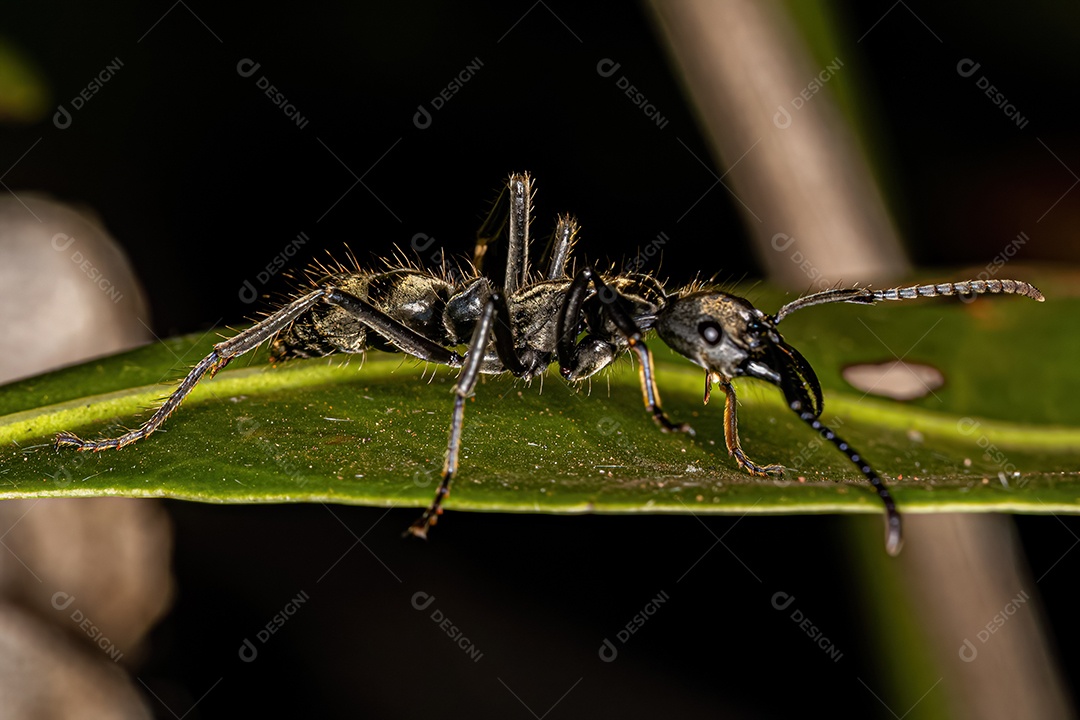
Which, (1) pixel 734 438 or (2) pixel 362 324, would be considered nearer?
(1) pixel 734 438

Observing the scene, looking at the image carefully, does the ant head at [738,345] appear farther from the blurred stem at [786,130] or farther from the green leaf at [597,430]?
the blurred stem at [786,130]

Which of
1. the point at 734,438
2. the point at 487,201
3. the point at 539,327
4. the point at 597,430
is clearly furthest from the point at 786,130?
the point at 597,430

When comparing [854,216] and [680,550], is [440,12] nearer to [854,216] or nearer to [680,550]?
[854,216]

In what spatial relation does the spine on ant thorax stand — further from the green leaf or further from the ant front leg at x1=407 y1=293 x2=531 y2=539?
the ant front leg at x1=407 y1=293 x2=531 y2=539

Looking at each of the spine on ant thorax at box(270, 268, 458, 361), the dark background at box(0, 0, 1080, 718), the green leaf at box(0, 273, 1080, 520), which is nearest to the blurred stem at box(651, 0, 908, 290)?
the dark background at box(0, 0, 1080, 718)

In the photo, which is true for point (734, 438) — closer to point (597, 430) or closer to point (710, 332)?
point (710, 332)

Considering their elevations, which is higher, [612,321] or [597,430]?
[612,321]

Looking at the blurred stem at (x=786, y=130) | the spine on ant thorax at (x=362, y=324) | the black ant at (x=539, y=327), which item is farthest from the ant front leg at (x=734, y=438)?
the blurred stem at (x=786, y=130)
